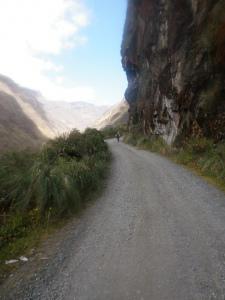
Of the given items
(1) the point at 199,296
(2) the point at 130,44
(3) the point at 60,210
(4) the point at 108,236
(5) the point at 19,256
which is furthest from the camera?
(2) the point at 130,44

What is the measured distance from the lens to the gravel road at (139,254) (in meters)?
4.50

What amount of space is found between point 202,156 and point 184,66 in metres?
5.90

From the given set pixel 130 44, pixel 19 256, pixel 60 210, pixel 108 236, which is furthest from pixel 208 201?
pixel 130 44

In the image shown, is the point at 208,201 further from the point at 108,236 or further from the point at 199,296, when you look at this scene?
the point at 199,296

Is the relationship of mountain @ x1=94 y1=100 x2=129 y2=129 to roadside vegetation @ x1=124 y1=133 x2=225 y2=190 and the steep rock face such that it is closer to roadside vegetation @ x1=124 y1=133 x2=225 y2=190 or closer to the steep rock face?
the steep rock face

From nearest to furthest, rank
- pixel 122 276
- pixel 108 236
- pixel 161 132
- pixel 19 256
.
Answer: pixel 122 276
pixel 19 256
pixel 108 236
pixel 161 132

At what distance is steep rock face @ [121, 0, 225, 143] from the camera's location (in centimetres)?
1478

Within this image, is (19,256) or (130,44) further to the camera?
(130,44)

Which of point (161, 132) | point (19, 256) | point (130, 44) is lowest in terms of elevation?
point (19, 256)

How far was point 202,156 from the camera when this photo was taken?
1389 centimetres

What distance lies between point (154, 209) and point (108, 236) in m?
1.96

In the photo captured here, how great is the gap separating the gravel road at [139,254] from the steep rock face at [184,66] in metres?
6.94

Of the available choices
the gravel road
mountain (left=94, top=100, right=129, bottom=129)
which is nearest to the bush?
the gravel road

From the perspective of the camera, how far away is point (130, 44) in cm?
3278
